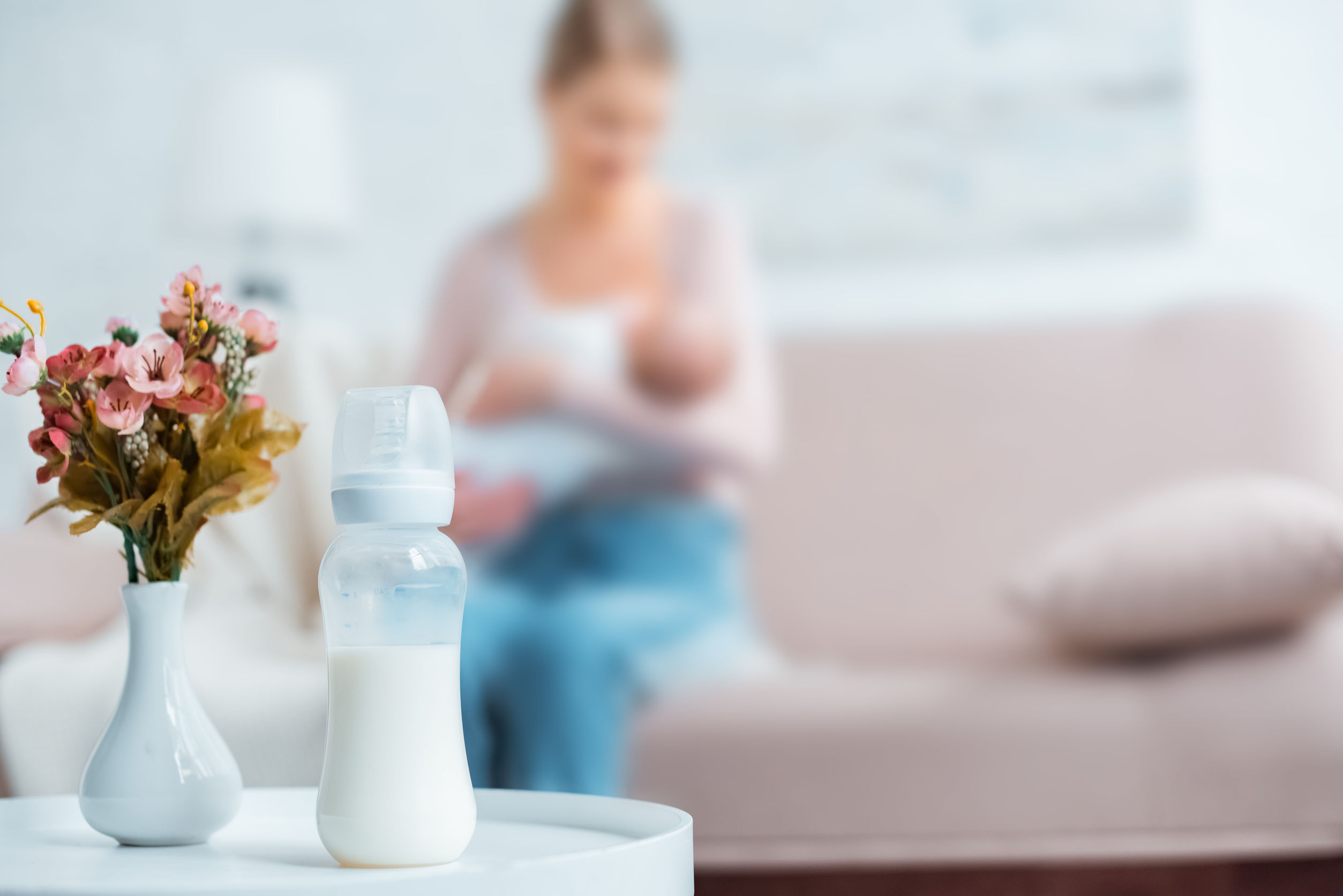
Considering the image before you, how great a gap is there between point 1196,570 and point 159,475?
31.9 inches

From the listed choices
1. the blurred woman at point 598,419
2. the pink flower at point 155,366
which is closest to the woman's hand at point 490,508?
the blurred woman at point 598,419

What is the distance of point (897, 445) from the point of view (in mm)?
1326

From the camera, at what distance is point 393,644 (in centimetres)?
47

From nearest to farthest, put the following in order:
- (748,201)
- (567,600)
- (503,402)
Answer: (567,600), (503,402), (748,201)

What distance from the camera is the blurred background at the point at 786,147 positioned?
1.45 m

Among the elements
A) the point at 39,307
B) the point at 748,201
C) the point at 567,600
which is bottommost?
the point at 567,600

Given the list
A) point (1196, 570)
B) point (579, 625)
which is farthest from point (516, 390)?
point (1196, 570)

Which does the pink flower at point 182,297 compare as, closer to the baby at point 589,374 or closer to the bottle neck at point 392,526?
the bottle neck at point 392,526

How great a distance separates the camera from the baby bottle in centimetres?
44

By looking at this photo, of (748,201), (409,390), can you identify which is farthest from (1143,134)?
(409,390)

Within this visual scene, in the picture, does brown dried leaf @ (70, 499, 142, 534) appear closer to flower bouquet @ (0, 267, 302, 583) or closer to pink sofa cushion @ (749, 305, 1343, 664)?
flower bouquet @ (0, 267, 302, 583)

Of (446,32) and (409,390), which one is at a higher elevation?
(446,32)

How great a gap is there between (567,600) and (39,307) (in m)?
0.70

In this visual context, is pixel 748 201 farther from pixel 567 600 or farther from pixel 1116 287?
pixel 567 600
